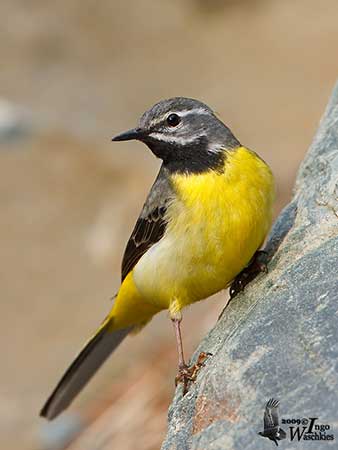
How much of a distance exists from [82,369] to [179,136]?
7.63ft

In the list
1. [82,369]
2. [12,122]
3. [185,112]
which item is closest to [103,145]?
[12,122]

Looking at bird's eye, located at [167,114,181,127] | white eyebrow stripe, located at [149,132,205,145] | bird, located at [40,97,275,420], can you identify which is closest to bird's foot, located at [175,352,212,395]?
bird, located at [40,97,275,420]

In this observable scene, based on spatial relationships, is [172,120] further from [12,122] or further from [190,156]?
[12,122]

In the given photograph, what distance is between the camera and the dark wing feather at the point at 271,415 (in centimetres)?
491

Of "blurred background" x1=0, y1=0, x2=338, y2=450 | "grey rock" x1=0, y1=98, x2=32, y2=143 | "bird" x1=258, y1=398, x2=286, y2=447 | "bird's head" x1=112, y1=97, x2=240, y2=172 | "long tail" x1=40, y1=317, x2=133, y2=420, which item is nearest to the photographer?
"bird" x1=258, y1=398, x2=286, y2=447

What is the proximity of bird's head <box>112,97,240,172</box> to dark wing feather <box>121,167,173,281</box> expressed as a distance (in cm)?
16

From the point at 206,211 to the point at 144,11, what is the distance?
1637cm

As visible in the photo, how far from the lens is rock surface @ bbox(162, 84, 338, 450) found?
4973mm

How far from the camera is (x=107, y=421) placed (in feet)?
36.1

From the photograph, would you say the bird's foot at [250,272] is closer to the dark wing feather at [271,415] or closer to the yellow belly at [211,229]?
the yellow belly at [211,229]

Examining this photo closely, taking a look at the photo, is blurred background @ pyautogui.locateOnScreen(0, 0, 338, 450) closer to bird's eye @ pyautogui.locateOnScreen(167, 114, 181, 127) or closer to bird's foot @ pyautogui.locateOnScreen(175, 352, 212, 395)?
bird's foot @ pyautogui.locateOnScreen(175, 352, 212, 395)

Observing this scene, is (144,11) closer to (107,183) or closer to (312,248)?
(107,183)

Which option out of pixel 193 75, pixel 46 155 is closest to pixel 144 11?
pixel 193 75

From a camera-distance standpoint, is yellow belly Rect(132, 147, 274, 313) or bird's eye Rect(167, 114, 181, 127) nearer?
yellow belly Rect(132, 147, 274, 313)
